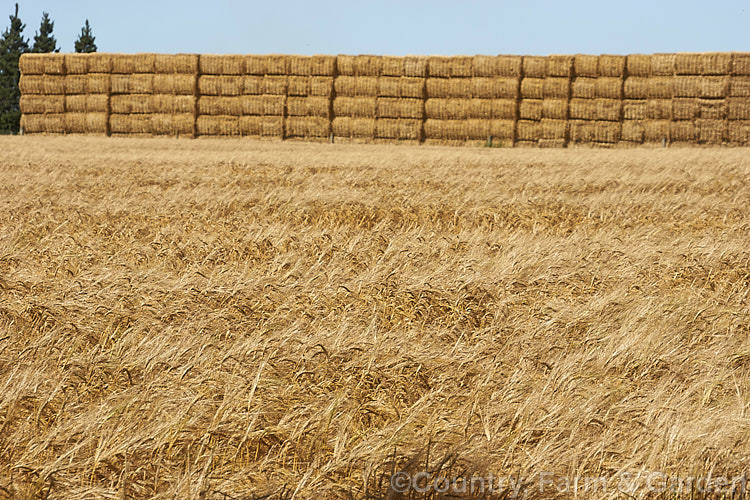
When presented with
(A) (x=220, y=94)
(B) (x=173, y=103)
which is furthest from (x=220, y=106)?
(B) (x=173, y=103)

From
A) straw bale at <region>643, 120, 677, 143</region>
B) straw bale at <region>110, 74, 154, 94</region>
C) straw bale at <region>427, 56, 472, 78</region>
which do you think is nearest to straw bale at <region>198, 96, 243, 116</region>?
straw bale at <region>110, 74, 154, 94</region>

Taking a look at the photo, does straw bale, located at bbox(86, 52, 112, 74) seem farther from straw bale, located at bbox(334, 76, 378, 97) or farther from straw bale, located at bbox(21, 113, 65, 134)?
straw bale, located at bbox(334, 76, 378, 97)

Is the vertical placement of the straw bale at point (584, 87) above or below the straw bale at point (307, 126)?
above

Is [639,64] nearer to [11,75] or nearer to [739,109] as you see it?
[739,109]

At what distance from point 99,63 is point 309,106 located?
742 cm

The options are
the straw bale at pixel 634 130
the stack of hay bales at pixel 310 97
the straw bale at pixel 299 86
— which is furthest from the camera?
the straw bale at pixel 299 86

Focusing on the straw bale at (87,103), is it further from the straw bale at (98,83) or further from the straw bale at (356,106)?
the straw bale at (356,106)

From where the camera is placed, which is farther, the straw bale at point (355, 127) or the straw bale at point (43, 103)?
the straw bale at point (43, 103)

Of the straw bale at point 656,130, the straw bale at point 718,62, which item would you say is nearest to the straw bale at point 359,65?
the straw bale at point 656,130

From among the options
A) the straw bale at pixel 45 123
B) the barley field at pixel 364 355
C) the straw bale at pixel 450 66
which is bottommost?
the barley field at pixel 364 355

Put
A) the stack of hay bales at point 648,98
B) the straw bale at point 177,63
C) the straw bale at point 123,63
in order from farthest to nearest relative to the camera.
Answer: the straw bale at point 123,63 → the straw bale at point 177,63 → the stack of hay bales at point 648,98

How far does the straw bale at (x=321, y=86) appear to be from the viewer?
26.2m

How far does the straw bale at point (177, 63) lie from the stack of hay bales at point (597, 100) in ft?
39.2

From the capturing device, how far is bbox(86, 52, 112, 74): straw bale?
91.4 feet
